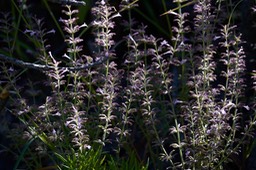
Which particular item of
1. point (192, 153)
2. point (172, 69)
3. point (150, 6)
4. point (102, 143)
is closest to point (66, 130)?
point (102, 143)

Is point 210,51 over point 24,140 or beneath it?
over

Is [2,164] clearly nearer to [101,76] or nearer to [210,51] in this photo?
[101,76]

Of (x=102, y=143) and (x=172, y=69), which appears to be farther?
(x=172, y=69)

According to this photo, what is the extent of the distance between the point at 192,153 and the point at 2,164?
1326 mm

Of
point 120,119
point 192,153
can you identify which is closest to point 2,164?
point 120,119

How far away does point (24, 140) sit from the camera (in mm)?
3279

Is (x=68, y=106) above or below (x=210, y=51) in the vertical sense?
below

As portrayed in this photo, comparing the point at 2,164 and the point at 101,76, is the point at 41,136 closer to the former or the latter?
the point at 101,76

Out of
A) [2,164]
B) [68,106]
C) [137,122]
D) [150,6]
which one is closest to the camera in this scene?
[68,106]

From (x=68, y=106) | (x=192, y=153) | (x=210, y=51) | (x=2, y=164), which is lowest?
(x=2, y=164)

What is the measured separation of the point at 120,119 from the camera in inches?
122

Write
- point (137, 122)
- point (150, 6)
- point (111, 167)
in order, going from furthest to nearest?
point (150, 6) < point (137, 122) < point (111, 167)

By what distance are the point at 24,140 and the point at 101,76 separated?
60cm

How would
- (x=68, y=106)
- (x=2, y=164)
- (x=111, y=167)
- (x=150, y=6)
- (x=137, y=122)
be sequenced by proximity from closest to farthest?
1. (x=111, y=167)
2. (x=68, y=106)
3. (x=137, y=122)
4. (x=2, y=164)
5. (x=150, y=6)
